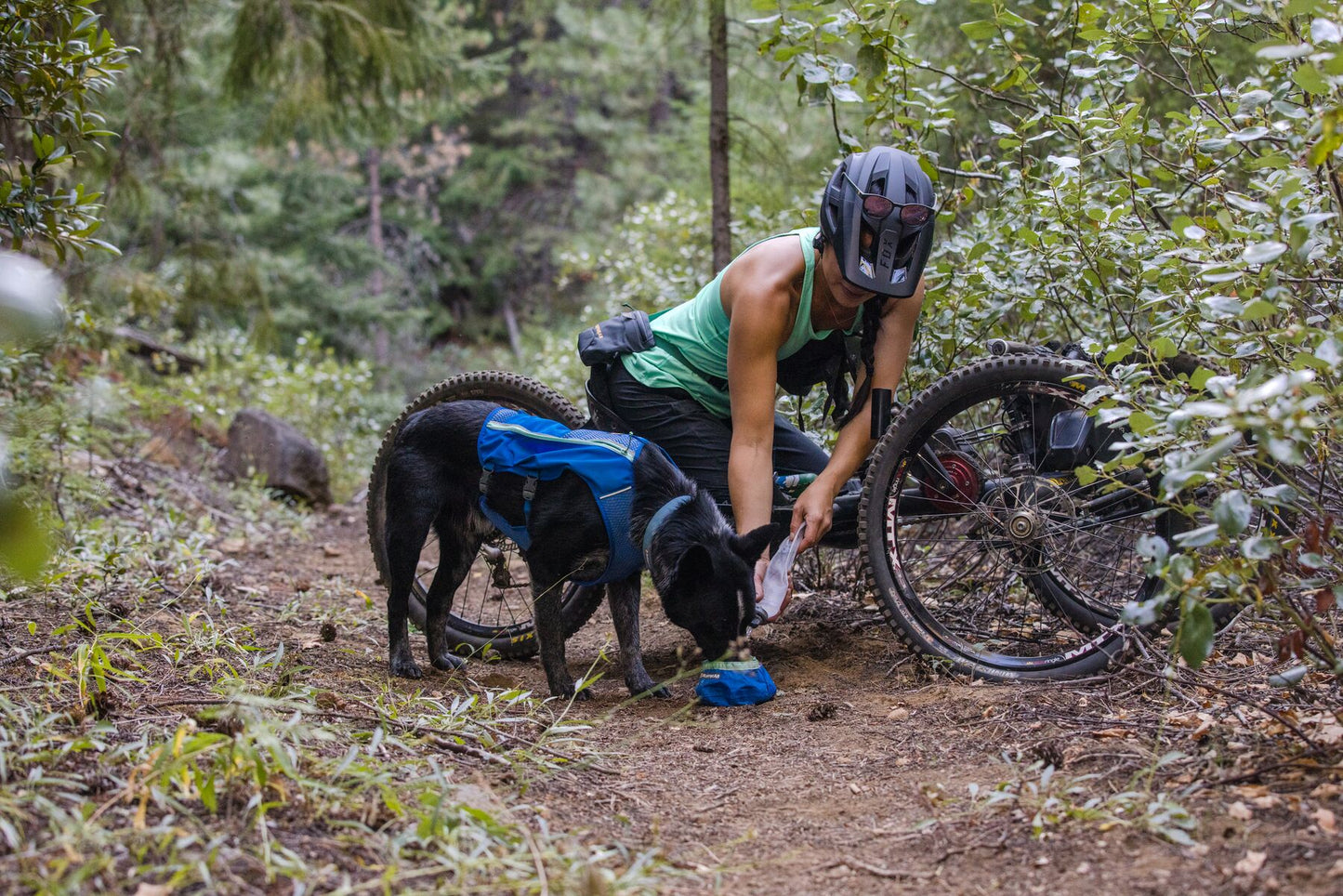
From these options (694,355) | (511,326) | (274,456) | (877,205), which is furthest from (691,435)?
(511,326)

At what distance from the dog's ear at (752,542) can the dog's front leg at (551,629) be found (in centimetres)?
76

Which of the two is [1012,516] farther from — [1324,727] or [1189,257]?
[1324,727]

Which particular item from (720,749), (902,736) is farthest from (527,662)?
(902,736)

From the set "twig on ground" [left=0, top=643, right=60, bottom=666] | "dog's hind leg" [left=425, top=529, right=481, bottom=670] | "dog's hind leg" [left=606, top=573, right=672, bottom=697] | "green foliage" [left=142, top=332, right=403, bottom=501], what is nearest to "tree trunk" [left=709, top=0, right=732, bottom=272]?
"dog's hind leg" [left=425, top=529, right=481, bottom=670]

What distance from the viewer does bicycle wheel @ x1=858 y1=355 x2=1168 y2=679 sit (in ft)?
11.7

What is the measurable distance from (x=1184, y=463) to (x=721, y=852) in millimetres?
1459

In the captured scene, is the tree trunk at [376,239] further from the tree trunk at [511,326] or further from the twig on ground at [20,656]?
the twig on ground at [20,656]

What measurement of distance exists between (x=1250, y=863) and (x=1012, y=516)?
1.69m

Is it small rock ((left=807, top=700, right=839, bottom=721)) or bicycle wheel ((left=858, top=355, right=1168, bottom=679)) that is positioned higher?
bicycle wheel ((left=858, top=355, right=1168, bottom=679))

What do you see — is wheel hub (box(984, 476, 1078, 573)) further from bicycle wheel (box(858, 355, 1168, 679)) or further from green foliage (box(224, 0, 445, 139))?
green foliage (box(224, 0, 445, 139))

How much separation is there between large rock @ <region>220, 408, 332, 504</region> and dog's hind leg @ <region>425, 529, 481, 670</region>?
4768 millimetres

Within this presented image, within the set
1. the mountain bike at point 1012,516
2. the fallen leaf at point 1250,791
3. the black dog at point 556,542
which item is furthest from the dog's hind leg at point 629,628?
the fallen leaf at point 1250,791

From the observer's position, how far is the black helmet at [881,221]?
3.49 metres

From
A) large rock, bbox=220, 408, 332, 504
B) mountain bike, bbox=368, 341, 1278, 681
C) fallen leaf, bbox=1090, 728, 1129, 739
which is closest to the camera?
fallen leaf, bbox=1090, 728, 1129, 739
